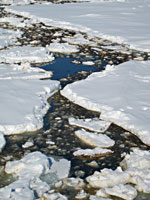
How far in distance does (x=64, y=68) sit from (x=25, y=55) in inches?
41.4

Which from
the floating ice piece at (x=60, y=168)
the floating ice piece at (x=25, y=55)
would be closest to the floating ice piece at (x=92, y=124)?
the floating ice piece at (x=60, y=168)

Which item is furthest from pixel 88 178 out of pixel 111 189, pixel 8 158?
pixel 8 158

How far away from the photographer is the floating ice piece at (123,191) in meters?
2.68

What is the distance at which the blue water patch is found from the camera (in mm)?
5945

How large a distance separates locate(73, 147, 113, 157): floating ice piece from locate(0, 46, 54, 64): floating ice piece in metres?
3.59

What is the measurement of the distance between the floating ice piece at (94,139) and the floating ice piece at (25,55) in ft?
10.6

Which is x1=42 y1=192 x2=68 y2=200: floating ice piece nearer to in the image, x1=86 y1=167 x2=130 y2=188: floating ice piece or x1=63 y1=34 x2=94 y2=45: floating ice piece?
x1=86 y1=167 x2=130 y2=188: floating ice piece

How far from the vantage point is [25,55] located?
685cm

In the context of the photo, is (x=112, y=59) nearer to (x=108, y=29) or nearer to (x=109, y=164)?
(x=108, y=29)

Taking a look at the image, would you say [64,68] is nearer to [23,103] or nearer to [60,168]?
[23,103]

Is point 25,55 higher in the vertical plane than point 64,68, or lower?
higher

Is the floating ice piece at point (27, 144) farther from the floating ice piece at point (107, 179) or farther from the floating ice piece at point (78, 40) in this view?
the floating ice piece at point (78, 40)

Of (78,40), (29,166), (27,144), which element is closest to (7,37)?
(78,40)

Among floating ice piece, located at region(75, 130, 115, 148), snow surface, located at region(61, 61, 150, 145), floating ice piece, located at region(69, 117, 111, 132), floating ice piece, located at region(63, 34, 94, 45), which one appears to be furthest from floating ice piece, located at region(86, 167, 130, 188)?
floating ice piece, located at region(63, 34, 94, 45)
